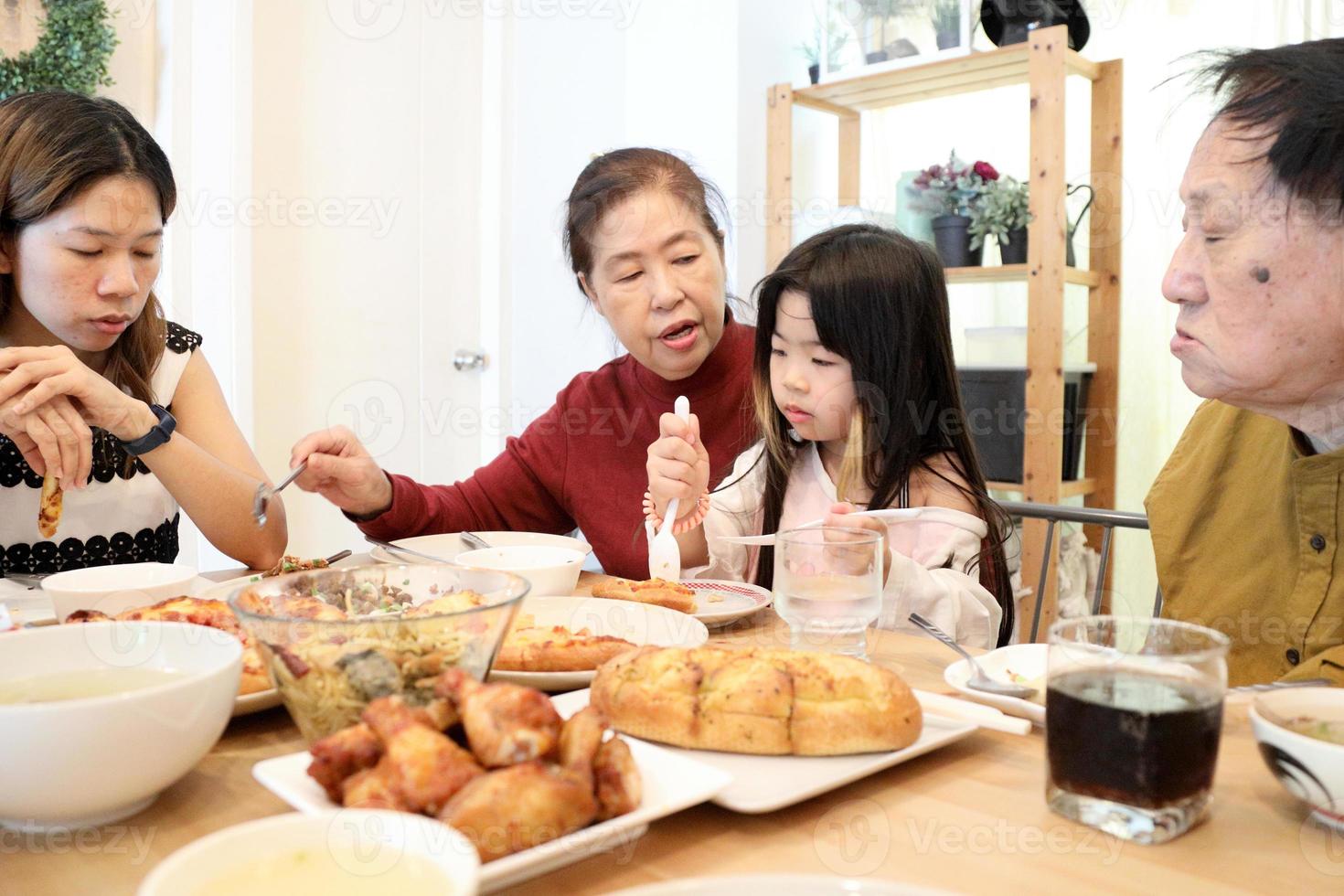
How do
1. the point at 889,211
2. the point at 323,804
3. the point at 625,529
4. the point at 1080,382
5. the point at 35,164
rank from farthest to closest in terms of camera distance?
the point at 889,211 < the point at 1080,382 < the point at 625,529 < the point at 35,164 < the point at 323,804

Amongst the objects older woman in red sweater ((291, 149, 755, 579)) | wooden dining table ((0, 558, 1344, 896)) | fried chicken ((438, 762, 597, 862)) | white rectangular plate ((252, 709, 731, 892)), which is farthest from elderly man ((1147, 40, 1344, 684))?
older woman in red sweater ((291, 149, 755, 579))

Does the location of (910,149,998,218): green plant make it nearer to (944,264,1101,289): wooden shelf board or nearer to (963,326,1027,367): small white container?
(944,264,1101,289): wooden shelf board

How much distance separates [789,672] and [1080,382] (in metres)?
2.74

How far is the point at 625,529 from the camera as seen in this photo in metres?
2.01

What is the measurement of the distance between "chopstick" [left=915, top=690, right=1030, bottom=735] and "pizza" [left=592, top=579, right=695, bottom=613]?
38 centimetres

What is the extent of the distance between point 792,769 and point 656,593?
1.62ft

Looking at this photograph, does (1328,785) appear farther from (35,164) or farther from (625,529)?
(35,164)

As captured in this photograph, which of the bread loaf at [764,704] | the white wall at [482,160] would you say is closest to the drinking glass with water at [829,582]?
the bread loaf at [764,704]

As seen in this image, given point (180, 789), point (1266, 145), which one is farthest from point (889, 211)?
point (180, 789)

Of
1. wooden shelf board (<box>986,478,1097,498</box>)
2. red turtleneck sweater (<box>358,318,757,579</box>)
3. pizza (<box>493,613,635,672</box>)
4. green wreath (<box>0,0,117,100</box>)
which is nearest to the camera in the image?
pizza (<box>493,613,635,672</box>)

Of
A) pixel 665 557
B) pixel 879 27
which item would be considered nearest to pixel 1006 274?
pixel 879 27

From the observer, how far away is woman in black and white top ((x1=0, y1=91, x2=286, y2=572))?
5.16 ft

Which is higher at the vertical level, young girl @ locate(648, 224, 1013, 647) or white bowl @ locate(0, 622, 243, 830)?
young girl @ locate(648, 224, 1013, 647)

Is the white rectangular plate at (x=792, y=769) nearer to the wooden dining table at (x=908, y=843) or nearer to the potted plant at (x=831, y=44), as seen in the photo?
the wooden dining table at (x=908, y=843)
